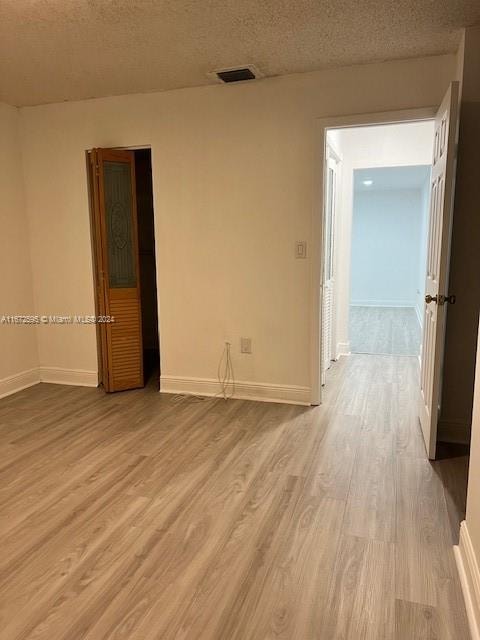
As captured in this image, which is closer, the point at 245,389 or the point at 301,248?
the point at 301,248

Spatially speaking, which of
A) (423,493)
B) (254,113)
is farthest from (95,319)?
(423,493)

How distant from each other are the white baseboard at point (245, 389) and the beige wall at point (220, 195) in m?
0.05

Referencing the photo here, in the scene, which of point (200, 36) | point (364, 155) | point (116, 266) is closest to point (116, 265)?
point (116, 266)

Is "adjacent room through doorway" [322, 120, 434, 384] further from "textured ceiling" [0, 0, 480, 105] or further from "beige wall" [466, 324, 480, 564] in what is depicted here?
"beige wall" [466, 324, 480, 564]

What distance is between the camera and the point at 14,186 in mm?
4047

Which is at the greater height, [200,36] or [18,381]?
[200,36]

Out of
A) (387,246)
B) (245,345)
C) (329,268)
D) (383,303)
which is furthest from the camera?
(383,303)

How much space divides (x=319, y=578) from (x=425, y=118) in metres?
2.83

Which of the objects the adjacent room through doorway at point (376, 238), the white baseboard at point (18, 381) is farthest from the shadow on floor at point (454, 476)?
the white baseboard at point (18, 381)

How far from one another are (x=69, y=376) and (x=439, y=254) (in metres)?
3.31

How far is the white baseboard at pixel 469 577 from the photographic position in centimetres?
150

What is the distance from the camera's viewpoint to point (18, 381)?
4.12 meters

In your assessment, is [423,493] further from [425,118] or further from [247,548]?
[425,118]

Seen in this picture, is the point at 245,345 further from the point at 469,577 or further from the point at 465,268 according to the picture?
the point at 469,577
